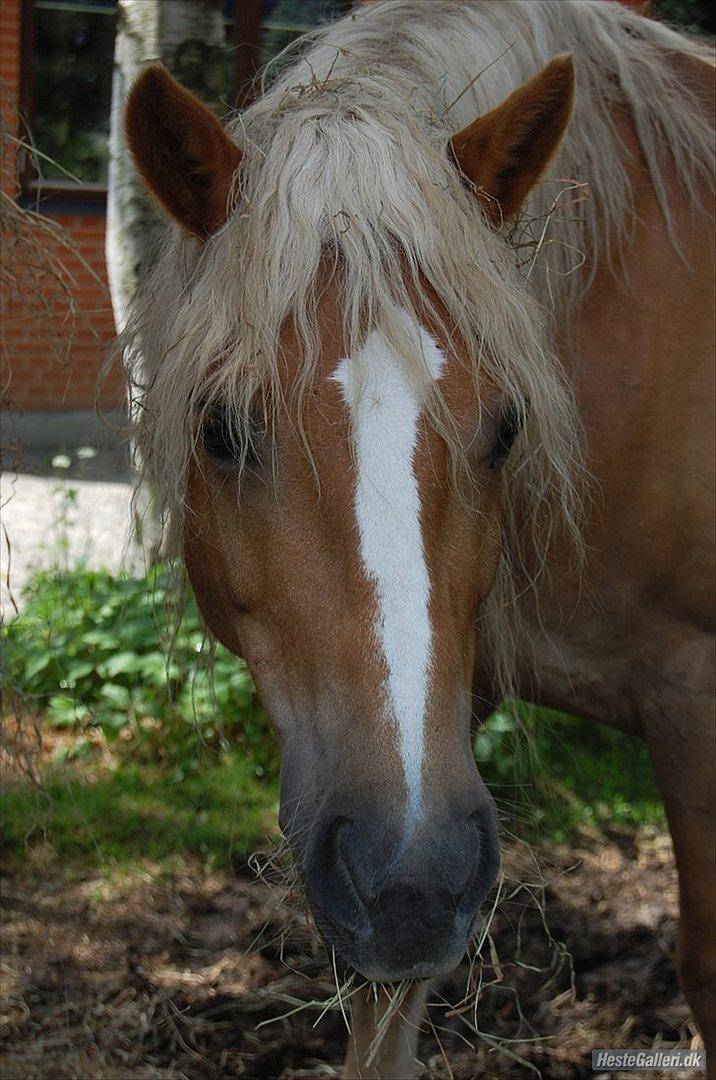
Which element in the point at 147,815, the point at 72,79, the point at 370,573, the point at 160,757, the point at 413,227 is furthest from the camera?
the point at 72,79

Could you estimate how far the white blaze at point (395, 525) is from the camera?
150 cm

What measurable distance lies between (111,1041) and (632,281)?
85.7 inches

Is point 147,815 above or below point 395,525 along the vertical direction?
below

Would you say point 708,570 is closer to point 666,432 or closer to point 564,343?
point 666,432

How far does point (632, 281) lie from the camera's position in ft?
7.50

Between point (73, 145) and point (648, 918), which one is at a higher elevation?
point (73, 145)

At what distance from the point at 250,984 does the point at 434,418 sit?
1.99 m

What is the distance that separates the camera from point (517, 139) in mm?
1877

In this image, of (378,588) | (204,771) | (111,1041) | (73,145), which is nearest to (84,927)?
(111,1041)

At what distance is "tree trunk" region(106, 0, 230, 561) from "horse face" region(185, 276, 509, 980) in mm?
1918

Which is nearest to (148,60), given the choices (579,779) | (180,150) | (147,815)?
(180,150)

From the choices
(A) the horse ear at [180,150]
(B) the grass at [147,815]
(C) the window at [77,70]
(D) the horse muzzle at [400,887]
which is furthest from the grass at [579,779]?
(C) the window at [77,70]

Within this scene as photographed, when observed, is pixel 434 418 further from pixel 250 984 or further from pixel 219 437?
pixel 250 984

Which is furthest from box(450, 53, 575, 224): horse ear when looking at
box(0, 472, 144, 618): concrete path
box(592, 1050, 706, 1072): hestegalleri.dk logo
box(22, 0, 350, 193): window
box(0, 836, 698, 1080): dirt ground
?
box(22, 0, 350, 193): window
